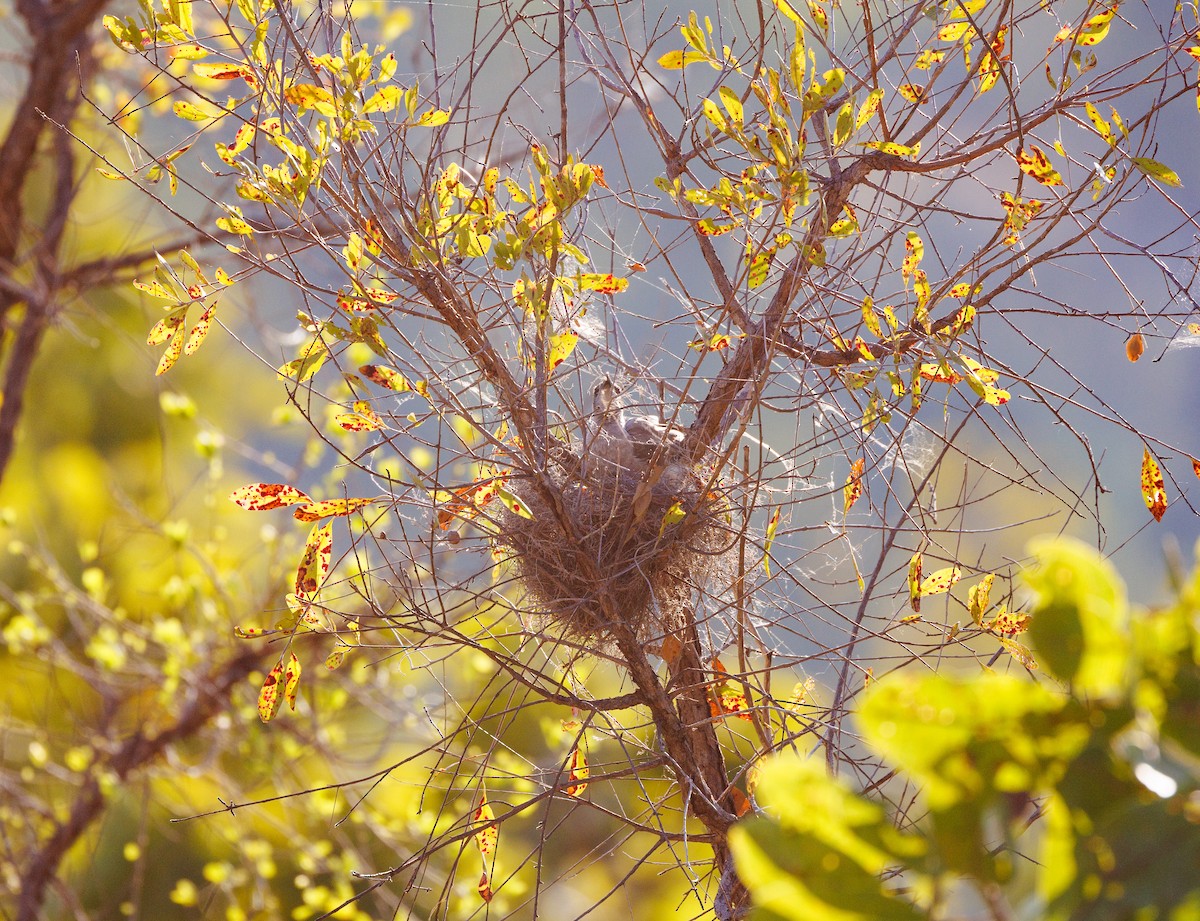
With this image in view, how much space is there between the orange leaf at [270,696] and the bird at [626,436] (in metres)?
0.53

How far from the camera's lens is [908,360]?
5.07 feet

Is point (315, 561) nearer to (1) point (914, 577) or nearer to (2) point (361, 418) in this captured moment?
(2) point (361, 418)

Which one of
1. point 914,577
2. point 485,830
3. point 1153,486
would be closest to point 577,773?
point 485,830

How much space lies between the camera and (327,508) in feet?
4.66

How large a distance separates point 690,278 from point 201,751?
12.5 feet

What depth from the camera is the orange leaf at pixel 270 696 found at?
4.67ft

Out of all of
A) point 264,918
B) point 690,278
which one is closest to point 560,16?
point 690,278

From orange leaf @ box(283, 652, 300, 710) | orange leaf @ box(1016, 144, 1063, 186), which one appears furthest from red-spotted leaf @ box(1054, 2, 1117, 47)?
orange leaf @ box(283, 652, 300, 710)

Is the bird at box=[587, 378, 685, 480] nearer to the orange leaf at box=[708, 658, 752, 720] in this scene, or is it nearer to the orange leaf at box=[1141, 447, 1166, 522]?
the orange leaf at box=[708, 658, 752, 720]

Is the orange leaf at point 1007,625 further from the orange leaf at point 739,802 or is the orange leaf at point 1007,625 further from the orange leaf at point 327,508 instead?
the orange leaf at point 327,508

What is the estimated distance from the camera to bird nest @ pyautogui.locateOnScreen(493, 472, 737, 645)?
4.78 feet

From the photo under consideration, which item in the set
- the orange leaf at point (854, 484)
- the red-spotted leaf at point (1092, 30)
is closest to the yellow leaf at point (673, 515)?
the orange leaf at point (854, 484)

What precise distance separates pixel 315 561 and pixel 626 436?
22.8 inches

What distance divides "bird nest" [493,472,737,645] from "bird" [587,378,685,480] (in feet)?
0.11
